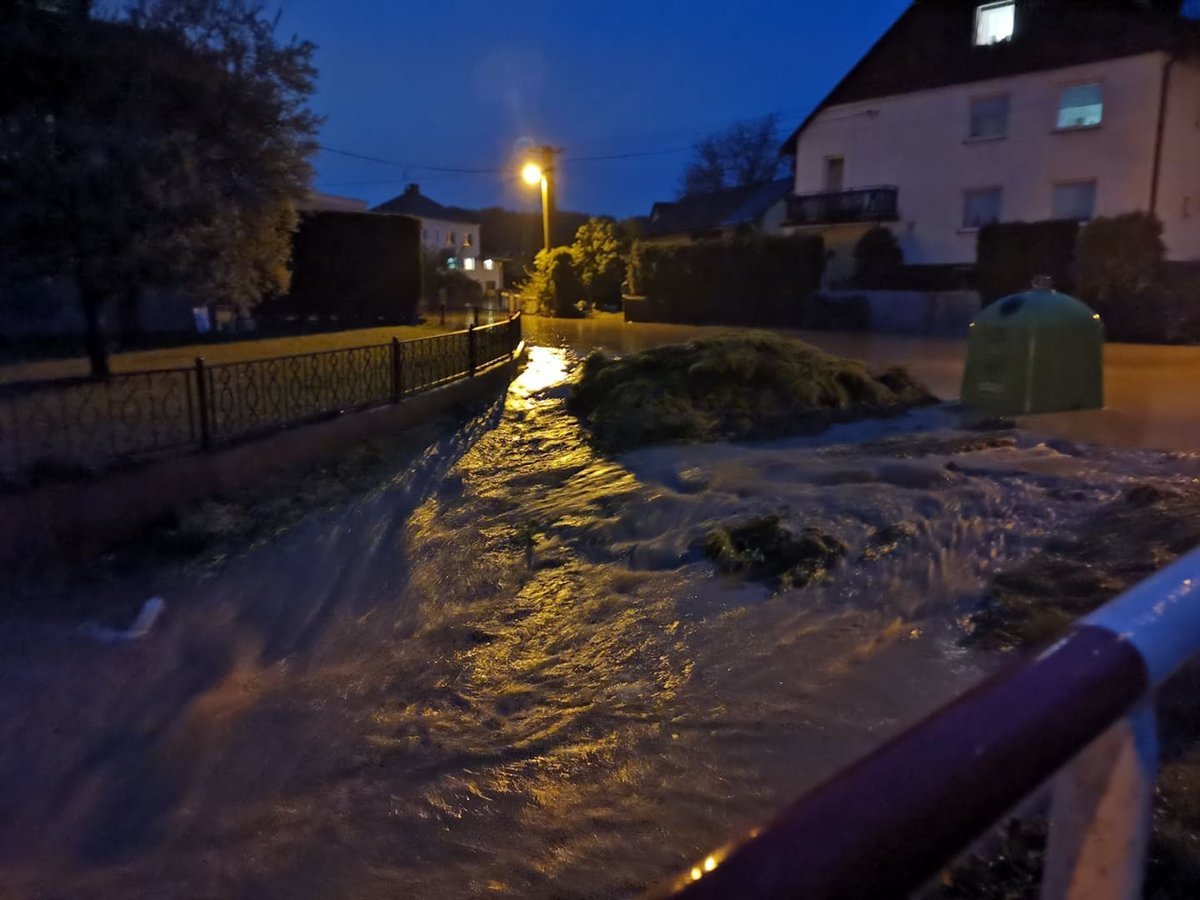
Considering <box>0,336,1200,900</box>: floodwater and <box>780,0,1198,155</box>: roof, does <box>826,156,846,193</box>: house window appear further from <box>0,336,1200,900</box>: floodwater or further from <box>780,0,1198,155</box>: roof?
<box>0,336,1200,900</box>: floodwater

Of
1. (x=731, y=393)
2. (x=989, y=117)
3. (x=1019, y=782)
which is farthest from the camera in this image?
(x=989, y=117)

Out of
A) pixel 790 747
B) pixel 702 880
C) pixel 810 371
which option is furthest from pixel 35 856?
pixel 810 371

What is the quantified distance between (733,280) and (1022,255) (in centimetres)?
953

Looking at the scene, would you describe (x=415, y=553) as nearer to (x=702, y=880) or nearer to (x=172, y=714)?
(x=172, y=714)

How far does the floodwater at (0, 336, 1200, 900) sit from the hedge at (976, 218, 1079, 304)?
17200 millimetres

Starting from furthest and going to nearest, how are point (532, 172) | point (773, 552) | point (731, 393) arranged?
point (532, 172) → point (731, 393) → point (773, 552)

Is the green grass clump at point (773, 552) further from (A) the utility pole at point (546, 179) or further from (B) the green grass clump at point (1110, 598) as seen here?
(A) the utility pole at point (546, 179)

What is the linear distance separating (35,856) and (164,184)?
790cm

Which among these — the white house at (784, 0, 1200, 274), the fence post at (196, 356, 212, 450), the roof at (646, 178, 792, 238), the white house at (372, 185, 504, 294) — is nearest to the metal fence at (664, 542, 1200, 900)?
the fence post at (196, 356, 212, 450)

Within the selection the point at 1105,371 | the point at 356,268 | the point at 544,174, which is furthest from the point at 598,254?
the point at 1105,371

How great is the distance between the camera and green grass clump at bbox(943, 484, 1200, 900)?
2674 millimetres

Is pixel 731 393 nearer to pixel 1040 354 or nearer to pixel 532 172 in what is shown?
pixel 1040 354

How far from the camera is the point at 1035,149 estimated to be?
25.6 meters

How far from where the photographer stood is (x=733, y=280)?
30969 mm
